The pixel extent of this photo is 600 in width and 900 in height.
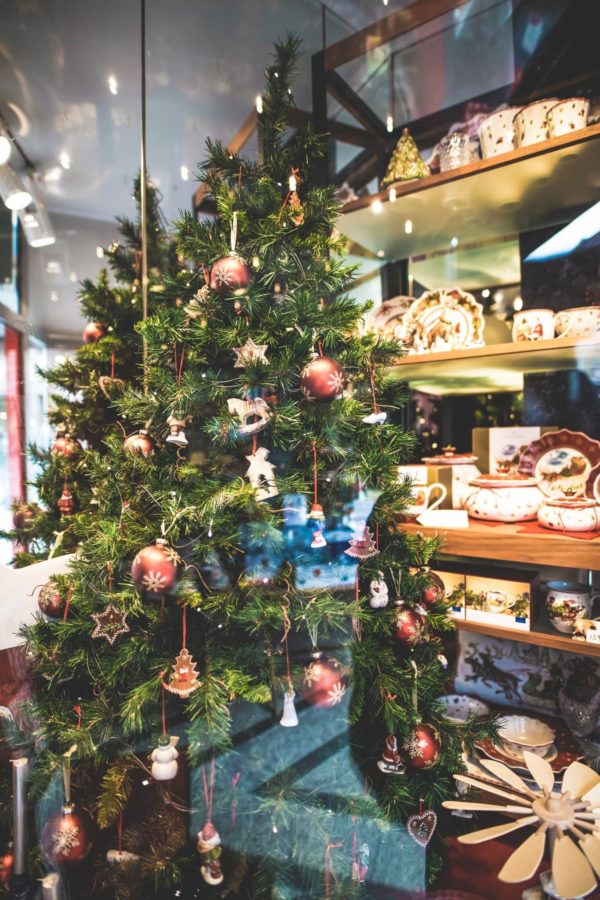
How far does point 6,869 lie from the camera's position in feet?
2.57

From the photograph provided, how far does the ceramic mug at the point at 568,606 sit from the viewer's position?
1059 mm

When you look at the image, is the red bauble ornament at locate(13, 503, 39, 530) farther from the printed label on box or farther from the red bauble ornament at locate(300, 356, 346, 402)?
the printed label on box

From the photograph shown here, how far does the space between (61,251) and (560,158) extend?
1594mm

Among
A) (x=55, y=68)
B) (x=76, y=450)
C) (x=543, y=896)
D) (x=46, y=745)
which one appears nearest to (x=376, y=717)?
(x=543, y=896)

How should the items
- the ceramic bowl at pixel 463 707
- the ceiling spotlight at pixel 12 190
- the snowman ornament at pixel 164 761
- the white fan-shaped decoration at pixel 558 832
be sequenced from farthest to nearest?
the ceiling spotlight at pixel 12 190
the ceramic bowl at pixel 463 707
the snowman ornament at pixel 164 761
the white fan-shaped decoration at pixel 558 832

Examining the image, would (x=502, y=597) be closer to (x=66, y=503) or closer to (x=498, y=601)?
(x=498, y=601)

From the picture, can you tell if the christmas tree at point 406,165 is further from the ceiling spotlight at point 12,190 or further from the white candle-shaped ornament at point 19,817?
the white candle-shaped ornament at point 19,817

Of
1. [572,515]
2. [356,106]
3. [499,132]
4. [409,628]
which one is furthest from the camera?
[356,106]

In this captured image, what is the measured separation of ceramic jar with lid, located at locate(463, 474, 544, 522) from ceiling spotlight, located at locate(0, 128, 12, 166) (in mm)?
1621

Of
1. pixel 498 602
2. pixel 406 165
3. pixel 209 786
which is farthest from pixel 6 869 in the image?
pixel 406 165

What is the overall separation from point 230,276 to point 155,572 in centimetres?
48

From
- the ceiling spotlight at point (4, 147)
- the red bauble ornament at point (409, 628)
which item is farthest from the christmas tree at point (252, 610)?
the ceiling spotlight at point (4, 147)

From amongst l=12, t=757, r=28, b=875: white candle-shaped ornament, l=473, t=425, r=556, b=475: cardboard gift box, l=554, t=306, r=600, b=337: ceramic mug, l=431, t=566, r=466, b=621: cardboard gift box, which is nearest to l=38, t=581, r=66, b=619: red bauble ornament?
l=12, t=757, r=28, b=875: white candle-shaped ornament

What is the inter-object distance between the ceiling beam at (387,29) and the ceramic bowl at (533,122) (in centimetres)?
37
